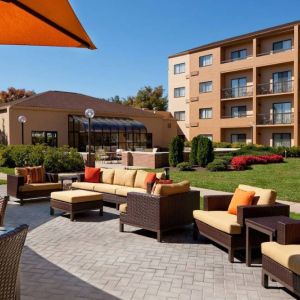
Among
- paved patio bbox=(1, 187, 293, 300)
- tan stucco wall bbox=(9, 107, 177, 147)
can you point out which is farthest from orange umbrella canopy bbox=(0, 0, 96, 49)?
tan stucco wall bbox=(9, 107, 177, 147)

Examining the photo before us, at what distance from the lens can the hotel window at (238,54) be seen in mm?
38975

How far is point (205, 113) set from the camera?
42.4m

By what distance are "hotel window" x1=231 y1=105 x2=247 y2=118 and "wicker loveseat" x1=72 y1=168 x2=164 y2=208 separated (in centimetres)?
2977

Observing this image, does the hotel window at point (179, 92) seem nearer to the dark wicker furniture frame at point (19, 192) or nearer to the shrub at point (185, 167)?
the shrub at point (185, 167)

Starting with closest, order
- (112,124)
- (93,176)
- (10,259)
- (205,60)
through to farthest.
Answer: (10,259), (93,176), (112,124), (205,60)

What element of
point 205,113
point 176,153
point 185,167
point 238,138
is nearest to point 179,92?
point 205,113

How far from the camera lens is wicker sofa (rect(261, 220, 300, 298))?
14.0 feet

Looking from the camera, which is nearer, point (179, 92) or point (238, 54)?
point (238, 54)

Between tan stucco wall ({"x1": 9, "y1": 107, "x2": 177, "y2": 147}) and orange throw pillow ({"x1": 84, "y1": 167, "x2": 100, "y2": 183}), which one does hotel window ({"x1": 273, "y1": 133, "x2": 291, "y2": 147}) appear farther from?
orange throw pillow ({"x1": 84, "y1": 167, "x2": 100, "y2": 183})

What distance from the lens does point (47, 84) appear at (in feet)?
132

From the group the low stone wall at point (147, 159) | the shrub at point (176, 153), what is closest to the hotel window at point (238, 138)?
the low stone wall at point (147, 159)

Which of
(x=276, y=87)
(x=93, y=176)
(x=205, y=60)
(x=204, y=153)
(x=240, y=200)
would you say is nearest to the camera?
(x=240, y=200)

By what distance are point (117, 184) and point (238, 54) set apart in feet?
106

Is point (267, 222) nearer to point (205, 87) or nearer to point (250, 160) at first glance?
point (250, 160)
